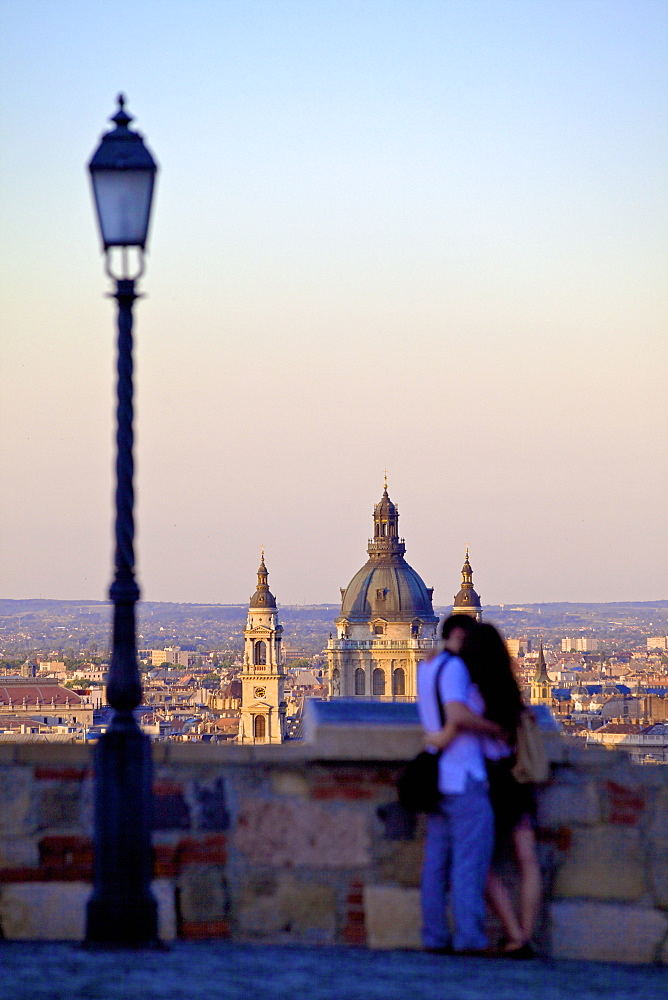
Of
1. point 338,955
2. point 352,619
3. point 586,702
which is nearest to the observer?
point 338,955

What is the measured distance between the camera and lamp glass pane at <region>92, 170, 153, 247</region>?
809 cm

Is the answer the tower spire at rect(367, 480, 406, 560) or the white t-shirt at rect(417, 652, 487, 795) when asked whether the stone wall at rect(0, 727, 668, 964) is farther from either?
the tower spire at rect(367, 480, 406, 560)

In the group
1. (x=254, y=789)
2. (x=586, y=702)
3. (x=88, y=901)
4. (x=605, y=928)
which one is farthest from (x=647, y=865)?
(x=586, y=702)

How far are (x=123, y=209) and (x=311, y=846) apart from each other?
2.89 metres

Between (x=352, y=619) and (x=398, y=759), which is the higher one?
(x=352, y=619)

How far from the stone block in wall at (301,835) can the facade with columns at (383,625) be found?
106 meters

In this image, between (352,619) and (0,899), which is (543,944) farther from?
(352,619)

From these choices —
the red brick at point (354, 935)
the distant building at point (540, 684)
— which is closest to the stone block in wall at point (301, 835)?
the red brick at point (354, 935)

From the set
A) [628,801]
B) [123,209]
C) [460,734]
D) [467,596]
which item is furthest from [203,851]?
[467,596]

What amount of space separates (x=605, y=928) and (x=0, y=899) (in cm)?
251

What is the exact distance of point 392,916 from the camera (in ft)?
25.0

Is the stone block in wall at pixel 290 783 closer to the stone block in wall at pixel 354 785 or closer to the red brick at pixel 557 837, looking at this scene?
the stone block in wall at pixel 354 785

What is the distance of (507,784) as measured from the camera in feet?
24.4

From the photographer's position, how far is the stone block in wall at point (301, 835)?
7.72 m
